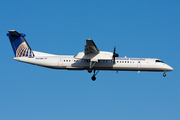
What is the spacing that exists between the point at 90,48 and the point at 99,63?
2845 mm

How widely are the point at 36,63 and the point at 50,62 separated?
162 cm

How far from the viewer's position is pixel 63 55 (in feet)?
106

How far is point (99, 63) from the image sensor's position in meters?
31.4

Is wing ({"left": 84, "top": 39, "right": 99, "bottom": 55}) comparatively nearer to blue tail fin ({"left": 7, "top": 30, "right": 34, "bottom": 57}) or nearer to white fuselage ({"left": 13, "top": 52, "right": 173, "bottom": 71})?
white fuselage ({"left": 13, "top": 52, "right": 173, "bottom": 71})

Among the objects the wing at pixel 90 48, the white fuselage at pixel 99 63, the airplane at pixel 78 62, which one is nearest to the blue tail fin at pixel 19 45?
the airplane at pixel 78 62

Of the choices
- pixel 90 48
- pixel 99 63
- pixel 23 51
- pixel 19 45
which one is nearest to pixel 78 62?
pixel 99 63

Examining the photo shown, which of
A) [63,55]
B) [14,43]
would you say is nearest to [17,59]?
[14,43]

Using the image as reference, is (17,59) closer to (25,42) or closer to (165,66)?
(25,42)

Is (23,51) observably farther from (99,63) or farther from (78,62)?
(99,63)

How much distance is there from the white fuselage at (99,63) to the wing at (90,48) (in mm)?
1733

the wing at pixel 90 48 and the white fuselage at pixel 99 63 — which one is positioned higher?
the wing at pixel 90 48

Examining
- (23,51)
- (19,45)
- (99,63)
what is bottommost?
(99,63)

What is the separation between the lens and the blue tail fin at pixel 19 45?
1262 inches

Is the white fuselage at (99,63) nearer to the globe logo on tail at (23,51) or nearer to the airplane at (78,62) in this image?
the airplane at (78,62)
